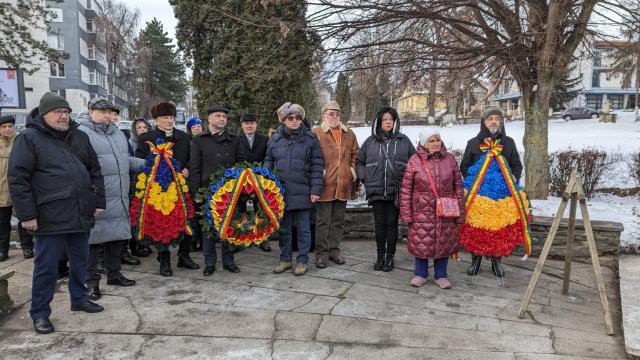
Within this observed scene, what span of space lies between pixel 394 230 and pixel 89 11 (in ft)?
159

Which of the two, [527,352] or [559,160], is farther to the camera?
[559,160]

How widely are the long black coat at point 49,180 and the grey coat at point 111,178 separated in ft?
1.85

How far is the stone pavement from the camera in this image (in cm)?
339

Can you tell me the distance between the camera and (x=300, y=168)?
17.1 ft

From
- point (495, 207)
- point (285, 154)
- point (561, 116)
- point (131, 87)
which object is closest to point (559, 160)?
point (495, 207)

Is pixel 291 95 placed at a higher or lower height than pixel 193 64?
lower

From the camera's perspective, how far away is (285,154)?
17.1ft

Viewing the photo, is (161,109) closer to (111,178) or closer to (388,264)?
(111,178)

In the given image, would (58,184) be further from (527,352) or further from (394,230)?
(527,352)

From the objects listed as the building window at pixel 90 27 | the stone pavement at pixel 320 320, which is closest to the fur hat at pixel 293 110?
the stone pavement at pixel 320 320

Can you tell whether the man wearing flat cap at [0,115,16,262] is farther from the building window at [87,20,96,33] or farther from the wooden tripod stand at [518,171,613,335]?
the building window at [87,20,96,33]

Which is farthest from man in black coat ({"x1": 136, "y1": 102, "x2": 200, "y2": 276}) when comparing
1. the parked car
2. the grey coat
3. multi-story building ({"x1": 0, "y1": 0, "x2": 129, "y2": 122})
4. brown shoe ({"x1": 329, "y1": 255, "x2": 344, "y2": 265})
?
the parked car

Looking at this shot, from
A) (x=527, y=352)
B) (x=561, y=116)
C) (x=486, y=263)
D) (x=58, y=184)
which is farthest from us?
(x=561, y=116)

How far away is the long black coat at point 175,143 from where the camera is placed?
527cm
